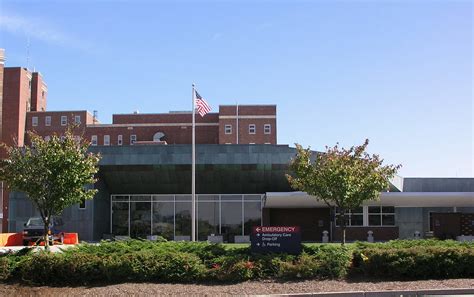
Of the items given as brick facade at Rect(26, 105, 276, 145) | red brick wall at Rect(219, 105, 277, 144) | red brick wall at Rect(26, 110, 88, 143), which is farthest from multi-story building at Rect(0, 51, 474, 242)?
red brick wall at Rect(26, 110, 88, 143)

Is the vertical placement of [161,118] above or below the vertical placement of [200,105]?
above

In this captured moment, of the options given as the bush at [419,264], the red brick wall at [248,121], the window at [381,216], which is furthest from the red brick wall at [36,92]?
the bush at [419,264]

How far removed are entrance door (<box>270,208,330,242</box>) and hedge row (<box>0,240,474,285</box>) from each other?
27.8 metres

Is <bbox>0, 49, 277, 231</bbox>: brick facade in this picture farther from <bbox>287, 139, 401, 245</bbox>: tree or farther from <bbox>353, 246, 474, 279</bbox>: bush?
<bbox>353, 246, 474, 279</bbox>: bush

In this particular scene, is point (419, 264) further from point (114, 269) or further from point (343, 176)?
point (114, 269)

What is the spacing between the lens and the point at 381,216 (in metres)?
43.3

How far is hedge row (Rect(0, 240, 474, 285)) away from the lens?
52.4ft

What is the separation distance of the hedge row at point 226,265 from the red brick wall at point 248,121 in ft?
236

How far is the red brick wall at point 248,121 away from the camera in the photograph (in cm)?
8919

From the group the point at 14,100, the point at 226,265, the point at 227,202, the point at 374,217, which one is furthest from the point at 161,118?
the point at 226,265

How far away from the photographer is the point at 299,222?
4491 centimetres

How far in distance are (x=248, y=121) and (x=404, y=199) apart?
50.6 metres

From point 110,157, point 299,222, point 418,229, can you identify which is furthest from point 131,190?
point 418,229

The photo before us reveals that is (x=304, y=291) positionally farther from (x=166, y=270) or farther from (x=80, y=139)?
(x=80, y=139)
